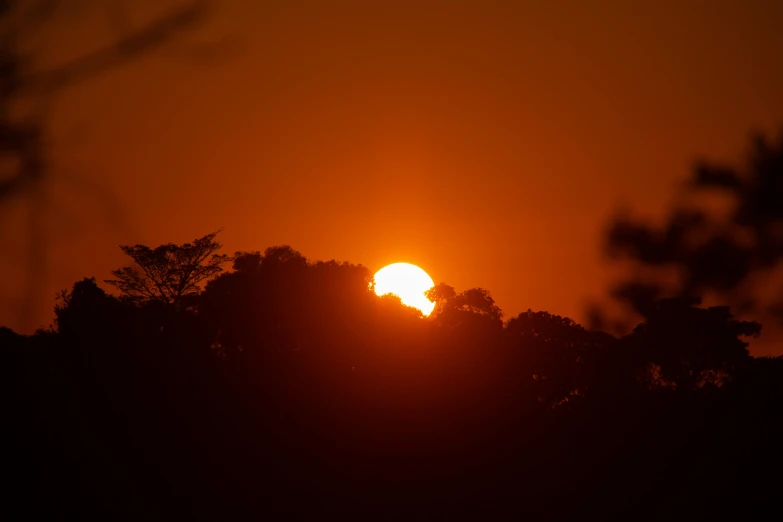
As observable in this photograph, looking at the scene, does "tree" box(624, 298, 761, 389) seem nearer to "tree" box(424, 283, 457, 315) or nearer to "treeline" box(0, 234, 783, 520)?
"treeline" box(0, 234, 783, 520)

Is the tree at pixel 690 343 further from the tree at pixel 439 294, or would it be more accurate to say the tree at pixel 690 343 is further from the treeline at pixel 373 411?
the tree at pixel 439 294

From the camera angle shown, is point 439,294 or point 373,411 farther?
point 439,294

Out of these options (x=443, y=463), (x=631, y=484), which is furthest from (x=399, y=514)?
(x=631, y=484)

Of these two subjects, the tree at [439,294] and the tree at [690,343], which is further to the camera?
the tree at [439,294]

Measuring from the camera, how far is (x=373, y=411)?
43281 millimetres

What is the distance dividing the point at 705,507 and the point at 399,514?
33.6 feet

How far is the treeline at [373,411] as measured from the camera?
3709cm

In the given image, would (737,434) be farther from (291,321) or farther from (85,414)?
(85,414)

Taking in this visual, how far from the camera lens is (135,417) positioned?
132 ft

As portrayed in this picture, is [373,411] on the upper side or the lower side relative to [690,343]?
lower

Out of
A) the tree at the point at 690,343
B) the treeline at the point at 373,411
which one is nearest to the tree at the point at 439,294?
the treeline at the point at 373,411

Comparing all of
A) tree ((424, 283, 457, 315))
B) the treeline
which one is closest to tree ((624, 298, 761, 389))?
the treeline

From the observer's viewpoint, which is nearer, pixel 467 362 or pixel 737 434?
pixel 737 434

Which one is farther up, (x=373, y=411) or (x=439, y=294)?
(x=439, y=294)
